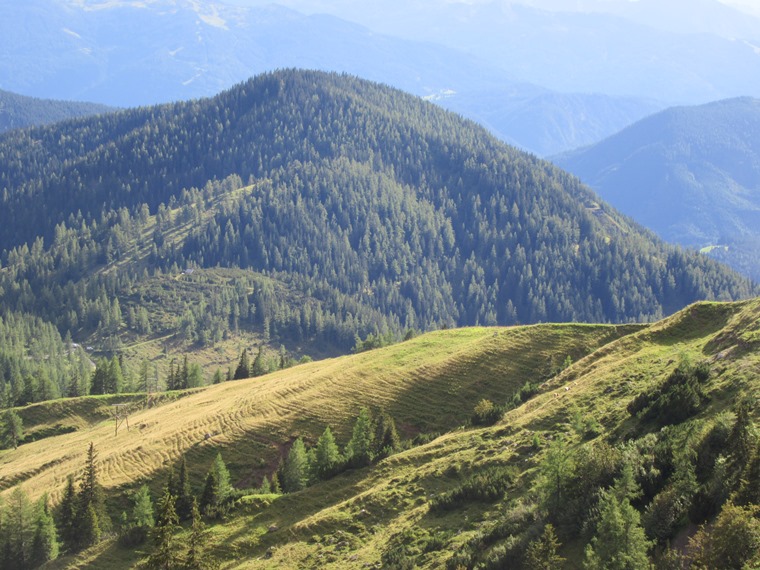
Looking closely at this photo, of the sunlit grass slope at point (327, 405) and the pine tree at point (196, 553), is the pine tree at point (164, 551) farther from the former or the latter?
the sunlit grass slope at point (327, 405)

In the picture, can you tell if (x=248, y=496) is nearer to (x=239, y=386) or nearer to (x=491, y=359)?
(x=491, y=359)

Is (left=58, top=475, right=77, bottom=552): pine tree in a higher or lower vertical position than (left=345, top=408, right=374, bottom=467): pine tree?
lower

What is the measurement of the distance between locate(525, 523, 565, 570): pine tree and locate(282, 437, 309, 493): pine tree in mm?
36877

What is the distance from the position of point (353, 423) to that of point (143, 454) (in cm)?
2538

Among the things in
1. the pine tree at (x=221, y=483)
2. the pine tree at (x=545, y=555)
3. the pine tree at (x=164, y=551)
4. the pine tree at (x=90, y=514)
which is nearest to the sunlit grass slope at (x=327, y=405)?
the pine tree at (x=90, y=514)

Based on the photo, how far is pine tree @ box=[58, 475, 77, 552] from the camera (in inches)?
2744

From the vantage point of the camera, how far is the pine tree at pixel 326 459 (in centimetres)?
6938

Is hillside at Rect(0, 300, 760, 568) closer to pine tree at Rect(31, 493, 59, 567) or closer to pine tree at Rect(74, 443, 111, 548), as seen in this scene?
pine tree at Rect(74, 443, 111, 548)

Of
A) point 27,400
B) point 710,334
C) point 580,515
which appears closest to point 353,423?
point 710,334

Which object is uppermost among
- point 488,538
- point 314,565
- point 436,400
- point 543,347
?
point 543,347

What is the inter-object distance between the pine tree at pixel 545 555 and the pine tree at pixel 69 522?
164 ft

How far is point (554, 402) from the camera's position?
65.4 m

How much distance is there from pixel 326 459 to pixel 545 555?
37249 millimetres

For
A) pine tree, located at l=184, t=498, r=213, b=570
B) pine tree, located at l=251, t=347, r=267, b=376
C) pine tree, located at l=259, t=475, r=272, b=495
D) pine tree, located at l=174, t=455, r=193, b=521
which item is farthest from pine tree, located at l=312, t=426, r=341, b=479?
pine tree, located at l=251, t=347, r=267, b=376
